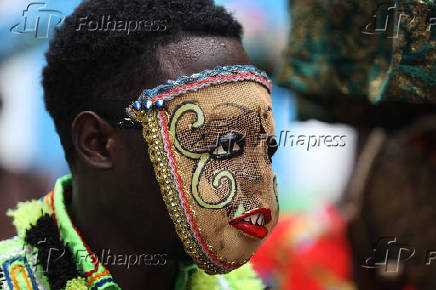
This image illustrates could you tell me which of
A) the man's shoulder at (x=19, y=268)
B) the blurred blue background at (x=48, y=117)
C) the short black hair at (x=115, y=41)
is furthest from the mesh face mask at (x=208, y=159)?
the blurred blue background at (x=48, y=117)

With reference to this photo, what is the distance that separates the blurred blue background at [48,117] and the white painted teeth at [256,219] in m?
1.09

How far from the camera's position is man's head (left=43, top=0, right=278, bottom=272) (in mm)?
1937

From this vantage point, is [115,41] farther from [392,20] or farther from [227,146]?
[392,20]

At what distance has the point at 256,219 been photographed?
1981 millimetres

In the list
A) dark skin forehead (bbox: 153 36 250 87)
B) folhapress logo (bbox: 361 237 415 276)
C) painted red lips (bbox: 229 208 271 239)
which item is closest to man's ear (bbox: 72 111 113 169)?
dark skin forehead (bbox: 153 36 250 87)

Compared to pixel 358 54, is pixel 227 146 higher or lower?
lower

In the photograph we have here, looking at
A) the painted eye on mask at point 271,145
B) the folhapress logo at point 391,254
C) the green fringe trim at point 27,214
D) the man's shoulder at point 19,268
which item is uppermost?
the painted eye on mask at point 271,145

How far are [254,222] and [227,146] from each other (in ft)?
1.00

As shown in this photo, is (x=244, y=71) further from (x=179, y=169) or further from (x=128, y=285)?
(x=128, y=285)

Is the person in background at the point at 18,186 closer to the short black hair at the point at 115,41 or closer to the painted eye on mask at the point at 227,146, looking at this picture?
the short black hair at the point at 115,41

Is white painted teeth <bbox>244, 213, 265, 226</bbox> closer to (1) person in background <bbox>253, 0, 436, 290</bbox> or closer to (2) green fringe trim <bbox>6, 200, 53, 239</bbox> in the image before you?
(1) person in background <bbox>253, 0, 436, 290</bbox>

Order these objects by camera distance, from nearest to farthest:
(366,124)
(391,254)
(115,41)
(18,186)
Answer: (115,41) → (366,124) → (391,254) → (18,186)

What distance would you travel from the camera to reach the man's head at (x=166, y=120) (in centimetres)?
194

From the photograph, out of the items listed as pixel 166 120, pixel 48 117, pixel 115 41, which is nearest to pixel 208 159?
pixel 166 120
